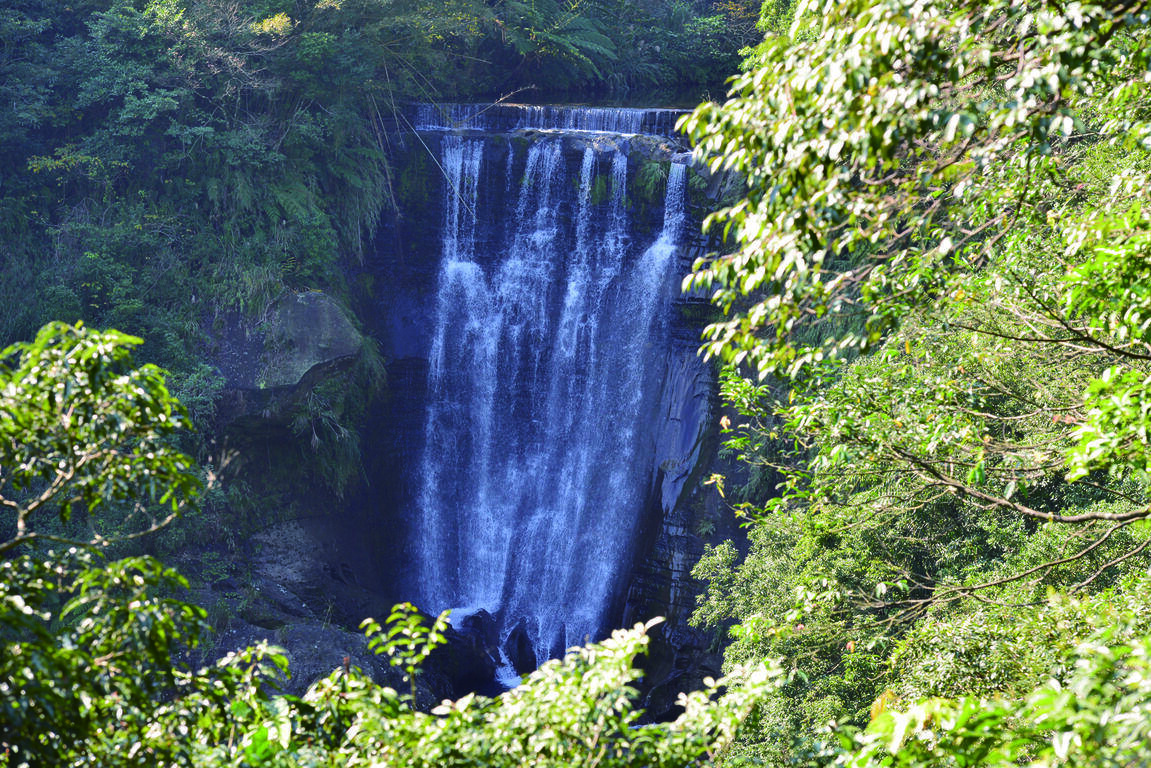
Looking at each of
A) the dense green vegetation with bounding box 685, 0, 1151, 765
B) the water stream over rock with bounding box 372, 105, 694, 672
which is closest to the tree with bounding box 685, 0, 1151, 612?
the dense green vegetation with bounding box 685, 0, 1151, 765

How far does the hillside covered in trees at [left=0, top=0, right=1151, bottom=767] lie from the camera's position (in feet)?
10.1

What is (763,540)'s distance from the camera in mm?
11820

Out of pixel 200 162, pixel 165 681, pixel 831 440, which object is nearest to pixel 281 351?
pixel 200 162

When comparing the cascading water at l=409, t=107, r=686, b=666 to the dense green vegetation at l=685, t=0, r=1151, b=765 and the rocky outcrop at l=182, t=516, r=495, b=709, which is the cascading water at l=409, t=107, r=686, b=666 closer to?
the rocky outcrop at l=182, t=516, r=495, b=709

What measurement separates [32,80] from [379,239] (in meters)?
7.10

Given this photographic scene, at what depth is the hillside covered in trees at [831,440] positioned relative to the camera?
3.09 m

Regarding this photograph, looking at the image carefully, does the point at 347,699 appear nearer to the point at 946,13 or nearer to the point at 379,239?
the point at 946,13

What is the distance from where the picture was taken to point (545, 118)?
61.2ft

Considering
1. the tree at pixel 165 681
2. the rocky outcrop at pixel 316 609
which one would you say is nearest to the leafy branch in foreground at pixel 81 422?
the tree at pixel 165 681

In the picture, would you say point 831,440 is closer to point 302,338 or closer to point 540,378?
point 302,338

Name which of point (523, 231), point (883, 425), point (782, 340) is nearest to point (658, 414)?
point (523, 231)

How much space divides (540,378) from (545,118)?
19.8 ft

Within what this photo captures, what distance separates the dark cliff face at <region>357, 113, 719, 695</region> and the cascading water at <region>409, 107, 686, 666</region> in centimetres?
4

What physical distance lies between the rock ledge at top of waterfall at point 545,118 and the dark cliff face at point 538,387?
0.40ft
